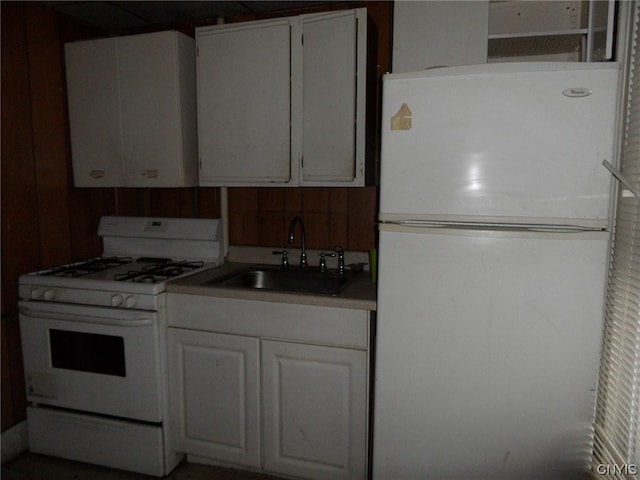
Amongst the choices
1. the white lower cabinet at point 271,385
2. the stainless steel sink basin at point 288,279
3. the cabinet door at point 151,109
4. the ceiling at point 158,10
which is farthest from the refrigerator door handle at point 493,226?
the ceiling at point 158,10

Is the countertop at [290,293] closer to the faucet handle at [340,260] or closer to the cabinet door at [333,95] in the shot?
the faucet handle at [340,260]

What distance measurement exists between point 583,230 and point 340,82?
48.2 inches

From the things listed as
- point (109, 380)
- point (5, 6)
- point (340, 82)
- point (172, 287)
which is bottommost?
point (109, 380)

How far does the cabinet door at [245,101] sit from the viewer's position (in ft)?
6.93

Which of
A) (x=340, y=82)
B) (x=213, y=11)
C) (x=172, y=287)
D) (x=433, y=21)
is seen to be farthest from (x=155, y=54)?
(x=433, y=21)

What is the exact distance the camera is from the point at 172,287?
79.1 inches

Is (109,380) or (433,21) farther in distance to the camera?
(109,380)

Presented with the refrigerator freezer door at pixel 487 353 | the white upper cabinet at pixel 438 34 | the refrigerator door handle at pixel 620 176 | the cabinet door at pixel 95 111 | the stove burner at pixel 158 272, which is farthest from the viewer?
the cabinet door at pixel 95 111

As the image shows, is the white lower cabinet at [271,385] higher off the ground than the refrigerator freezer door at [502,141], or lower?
lower

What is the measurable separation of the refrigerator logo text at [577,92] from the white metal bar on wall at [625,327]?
21 cm

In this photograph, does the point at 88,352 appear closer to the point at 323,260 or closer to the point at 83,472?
the point at 83,472

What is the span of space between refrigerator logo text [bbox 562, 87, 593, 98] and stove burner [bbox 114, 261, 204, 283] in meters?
1.82

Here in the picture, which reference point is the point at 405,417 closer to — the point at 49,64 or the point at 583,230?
the point at 583,230

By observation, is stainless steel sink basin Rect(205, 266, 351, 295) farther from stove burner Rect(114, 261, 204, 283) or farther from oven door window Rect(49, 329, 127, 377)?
oven door window Rect(49, 329, 127, 377)
